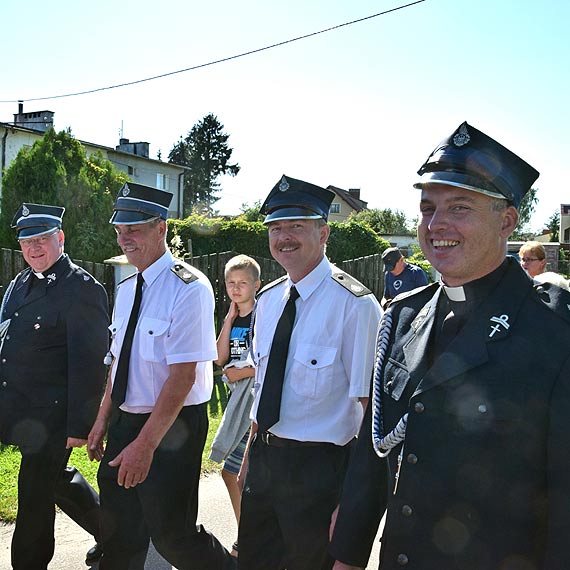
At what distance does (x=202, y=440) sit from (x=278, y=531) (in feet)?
2.38

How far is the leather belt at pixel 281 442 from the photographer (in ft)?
9.18

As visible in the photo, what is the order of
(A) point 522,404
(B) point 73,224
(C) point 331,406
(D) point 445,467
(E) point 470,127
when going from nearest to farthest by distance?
1. (A) point 522,404
2. (D) point 445,467
3. (E) point 470,127
4. (C) point 331,406
5. (B) point 73,224

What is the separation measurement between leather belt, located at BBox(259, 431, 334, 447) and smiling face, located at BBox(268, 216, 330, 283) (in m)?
0.75

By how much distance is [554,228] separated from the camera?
7569cm

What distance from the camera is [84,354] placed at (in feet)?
12.1

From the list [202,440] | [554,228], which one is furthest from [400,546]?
[554,228]

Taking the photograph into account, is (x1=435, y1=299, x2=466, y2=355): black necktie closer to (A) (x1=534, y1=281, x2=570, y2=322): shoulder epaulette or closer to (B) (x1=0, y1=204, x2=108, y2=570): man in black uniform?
(A) (x1=534, y1=281, x2=570, y2=322): shoulder epaulette

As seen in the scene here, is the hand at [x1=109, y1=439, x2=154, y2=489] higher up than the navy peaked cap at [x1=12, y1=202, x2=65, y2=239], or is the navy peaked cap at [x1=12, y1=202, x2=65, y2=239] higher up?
the navy peaked cap at [x1=12, y1=202, x2=65, y2=239]

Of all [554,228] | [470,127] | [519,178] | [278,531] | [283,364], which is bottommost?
[278,531]

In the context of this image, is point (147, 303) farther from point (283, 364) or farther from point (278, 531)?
point (278, 531)

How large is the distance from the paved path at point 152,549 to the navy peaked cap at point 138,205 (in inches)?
83.2

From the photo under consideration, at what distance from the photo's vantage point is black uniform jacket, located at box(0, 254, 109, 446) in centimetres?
364

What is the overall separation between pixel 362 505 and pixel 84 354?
6.93ft

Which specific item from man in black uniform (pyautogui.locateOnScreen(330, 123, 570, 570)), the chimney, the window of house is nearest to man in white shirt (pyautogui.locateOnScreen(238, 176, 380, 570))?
man in black uniform (pyautogui.locateOnScreen(330, 123, 570, 570))
